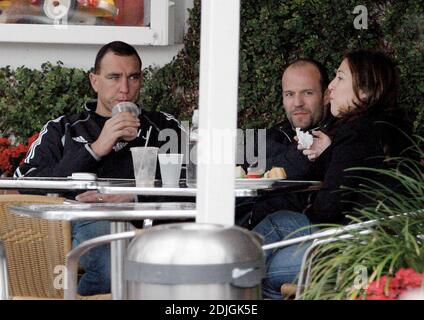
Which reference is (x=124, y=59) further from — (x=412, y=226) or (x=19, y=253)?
(x=412, y=226)

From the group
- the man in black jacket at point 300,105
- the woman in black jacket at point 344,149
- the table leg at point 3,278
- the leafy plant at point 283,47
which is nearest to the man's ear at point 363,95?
the woman in black jacket at point 344,149

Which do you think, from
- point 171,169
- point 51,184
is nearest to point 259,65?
point 171,169

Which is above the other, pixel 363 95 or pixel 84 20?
pixel 84 20

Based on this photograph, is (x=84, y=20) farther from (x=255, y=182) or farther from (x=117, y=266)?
(x=117, y=266)

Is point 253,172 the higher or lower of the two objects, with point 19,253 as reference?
higher

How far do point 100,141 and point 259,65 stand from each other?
7.20ft

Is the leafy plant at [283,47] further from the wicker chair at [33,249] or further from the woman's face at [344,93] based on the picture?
the wicker chair at [33,249]

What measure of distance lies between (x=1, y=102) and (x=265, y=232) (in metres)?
2.87

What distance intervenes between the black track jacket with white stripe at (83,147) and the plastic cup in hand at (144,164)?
502 millimetres

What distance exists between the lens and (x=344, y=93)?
13.3 ft

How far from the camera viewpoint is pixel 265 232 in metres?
4.27

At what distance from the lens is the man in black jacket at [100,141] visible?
13.7 ft

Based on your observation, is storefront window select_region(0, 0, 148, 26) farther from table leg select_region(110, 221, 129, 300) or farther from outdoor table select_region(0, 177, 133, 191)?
table leg select_region(110, 221, 129, 300)
